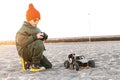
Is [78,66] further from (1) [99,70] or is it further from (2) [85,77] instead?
(2) [85,77]

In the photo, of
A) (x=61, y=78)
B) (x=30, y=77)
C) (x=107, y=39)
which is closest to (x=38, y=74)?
(x=30, y=77)

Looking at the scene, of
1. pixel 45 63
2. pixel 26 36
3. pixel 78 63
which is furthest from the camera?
pixel 45 63

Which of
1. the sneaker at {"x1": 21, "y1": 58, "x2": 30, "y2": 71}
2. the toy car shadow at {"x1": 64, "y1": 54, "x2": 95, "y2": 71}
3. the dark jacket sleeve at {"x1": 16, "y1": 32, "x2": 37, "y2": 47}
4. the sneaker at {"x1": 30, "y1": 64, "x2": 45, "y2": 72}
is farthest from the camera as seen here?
the sneaker at {"x1": 21, "y1": 58, "x2": 30, "y2": 71}

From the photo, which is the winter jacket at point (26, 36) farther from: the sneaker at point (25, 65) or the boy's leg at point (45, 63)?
the boy's leg at point (45, 63)

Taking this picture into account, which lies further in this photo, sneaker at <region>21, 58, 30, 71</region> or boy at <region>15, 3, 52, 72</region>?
sneaker at <region>21, 58, 30, 71</region>

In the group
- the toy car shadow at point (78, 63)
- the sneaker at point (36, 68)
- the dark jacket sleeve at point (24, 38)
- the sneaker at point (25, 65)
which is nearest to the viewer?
the toy car shadow at point (78, 63)

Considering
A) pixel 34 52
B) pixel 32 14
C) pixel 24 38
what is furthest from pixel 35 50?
pixel 32 14

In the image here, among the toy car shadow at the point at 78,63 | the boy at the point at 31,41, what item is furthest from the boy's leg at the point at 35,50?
the toy car shadow at the point at 78,63

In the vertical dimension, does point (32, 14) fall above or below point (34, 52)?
above

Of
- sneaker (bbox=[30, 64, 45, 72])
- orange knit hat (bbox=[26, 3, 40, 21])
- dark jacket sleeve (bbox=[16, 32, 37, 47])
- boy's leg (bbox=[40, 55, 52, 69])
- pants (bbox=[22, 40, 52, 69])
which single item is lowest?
sneaker (bbox=[30, 64, 45, 72])

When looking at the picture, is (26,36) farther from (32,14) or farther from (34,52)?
(32,14)

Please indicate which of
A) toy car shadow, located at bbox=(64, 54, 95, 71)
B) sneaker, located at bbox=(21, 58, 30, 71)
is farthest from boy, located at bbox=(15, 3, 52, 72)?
toy car shadow, located at bbox=(64, 54, 95, 71)

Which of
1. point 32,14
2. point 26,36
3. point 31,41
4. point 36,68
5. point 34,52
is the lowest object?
point 36,68

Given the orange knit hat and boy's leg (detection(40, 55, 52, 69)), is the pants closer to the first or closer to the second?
boy's leg (detection(40, 55, 52, 69))
